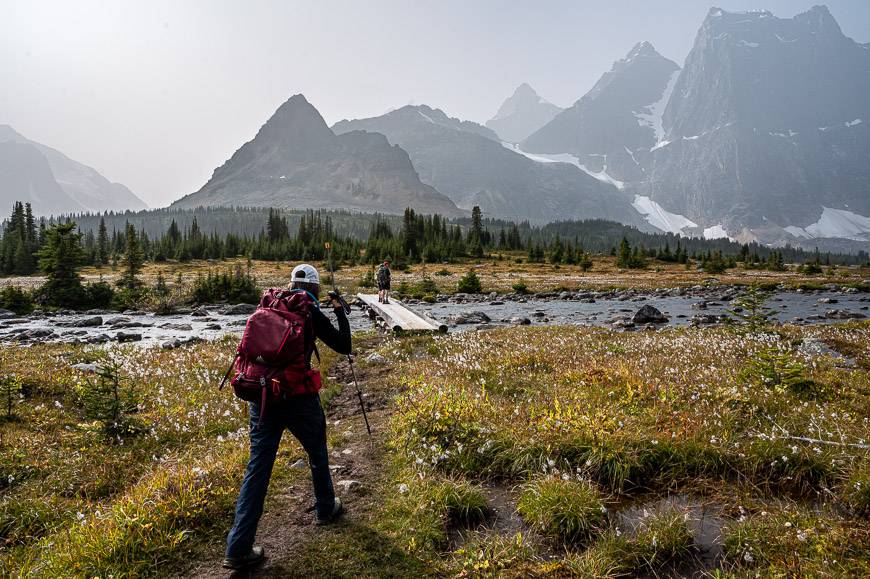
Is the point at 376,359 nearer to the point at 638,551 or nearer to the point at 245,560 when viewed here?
the point at 245,560

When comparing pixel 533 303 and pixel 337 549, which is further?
pixel 533 303

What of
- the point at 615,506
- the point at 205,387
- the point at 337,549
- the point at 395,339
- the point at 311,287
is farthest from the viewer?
the point at 395,339

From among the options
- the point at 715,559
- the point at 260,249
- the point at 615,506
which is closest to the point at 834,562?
the point at 715,559

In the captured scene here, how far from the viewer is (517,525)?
18.1ft

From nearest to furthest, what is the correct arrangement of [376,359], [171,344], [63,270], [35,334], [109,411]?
[109,411] < [376,359] < [171,344] < [35,334] < [63,270]

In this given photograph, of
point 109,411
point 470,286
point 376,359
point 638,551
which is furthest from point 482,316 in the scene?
point 638,551

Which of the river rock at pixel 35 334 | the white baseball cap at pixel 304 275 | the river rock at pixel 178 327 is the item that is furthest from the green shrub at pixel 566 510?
the river rock at pixel 35 334

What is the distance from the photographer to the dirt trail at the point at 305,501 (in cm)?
506

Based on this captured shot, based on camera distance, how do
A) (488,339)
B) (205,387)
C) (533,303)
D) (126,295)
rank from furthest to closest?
(533,303) < (126,295) < (488,339) < (205,387)

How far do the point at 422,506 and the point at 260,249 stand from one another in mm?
125212

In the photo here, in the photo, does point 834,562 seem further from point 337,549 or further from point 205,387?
point 205,387

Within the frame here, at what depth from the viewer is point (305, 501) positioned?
654 centimetres

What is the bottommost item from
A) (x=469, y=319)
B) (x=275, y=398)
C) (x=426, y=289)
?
(x=469, y=319)

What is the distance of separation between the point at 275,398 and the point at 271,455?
75 cm
